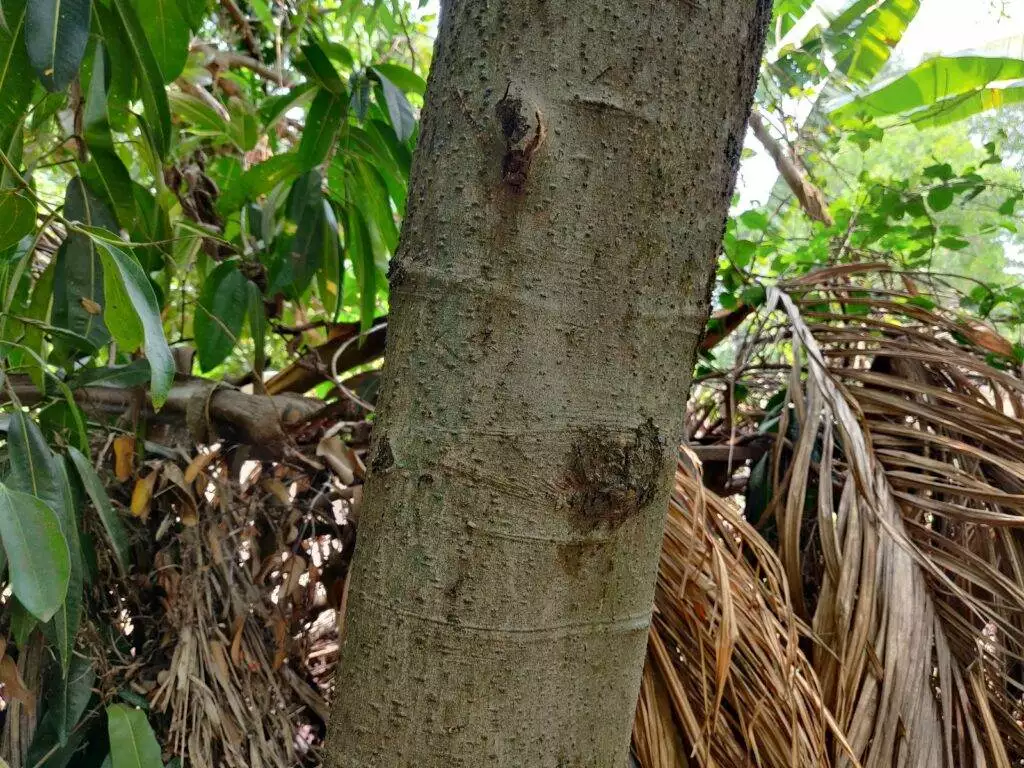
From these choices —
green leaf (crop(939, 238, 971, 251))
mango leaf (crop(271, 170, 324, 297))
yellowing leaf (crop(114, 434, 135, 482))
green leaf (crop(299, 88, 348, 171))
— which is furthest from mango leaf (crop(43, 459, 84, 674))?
green leaf (crop(939, 238, 971, 251))

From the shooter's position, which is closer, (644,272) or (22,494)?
(644,272)

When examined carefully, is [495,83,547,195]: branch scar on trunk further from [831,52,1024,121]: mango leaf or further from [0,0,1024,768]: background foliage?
[831,52,1024,121]: mango leaf

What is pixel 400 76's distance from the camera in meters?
1.12

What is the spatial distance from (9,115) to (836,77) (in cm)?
192

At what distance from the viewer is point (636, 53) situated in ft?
1.46

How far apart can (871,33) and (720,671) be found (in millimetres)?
1838

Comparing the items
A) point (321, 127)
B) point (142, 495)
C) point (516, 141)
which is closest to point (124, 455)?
point (142, 495)

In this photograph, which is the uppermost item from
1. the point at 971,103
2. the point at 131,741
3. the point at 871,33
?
the point at 871,33

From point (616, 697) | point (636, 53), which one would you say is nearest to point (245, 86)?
point (636, 53)

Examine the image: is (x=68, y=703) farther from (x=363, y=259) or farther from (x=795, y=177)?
(x=795, y=177)

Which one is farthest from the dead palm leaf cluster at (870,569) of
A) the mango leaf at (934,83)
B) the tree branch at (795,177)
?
the mango leaf at (934,83)

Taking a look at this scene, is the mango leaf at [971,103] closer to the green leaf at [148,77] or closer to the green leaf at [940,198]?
the green leaf at [940,198]

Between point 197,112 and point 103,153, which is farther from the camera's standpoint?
point 197,112

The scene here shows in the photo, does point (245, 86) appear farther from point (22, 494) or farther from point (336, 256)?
point (22, 494)
